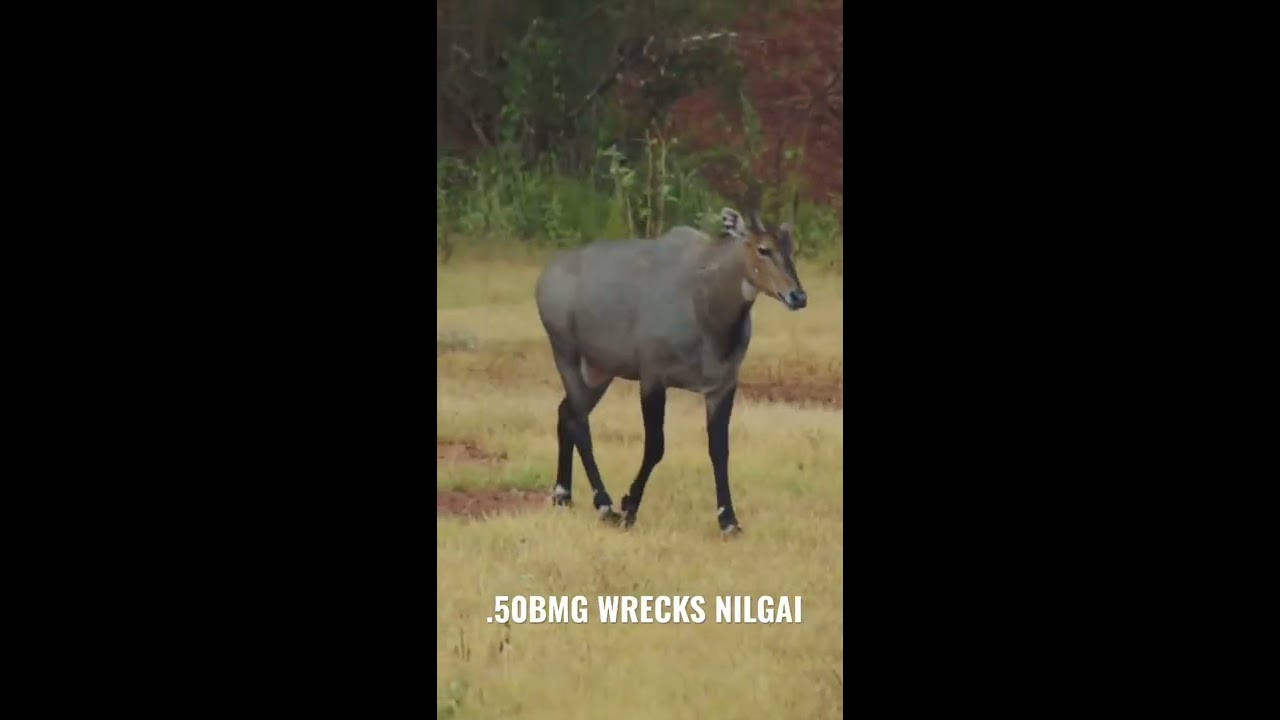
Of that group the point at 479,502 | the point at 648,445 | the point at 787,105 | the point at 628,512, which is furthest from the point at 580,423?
the point at 787,105

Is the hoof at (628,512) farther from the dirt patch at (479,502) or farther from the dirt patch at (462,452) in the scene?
the dirt patch at (462,452)

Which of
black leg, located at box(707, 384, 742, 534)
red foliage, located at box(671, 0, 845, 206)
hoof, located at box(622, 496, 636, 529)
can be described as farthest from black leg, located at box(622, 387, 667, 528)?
red foliage, located at box(671, 0, 845, 206)

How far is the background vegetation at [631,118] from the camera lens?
24.9 feet

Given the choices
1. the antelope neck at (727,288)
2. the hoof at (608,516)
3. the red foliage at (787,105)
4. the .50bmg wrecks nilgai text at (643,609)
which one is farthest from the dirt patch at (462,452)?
the red foliage at (787,105)

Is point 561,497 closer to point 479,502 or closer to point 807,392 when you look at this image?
point 479,502

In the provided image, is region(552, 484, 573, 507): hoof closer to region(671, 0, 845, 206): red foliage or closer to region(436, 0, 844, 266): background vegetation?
region(436, 0, 844, 266): background vegetation

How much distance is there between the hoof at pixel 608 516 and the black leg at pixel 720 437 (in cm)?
36

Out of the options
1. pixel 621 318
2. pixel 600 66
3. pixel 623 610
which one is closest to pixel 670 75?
pixel 600 66

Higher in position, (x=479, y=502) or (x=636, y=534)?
(x=479, y=502)

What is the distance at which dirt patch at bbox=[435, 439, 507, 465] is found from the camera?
24.5ft

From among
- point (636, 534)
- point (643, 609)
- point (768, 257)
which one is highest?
point (768, 257)

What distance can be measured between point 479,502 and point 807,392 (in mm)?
1216

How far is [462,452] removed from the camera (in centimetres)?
749

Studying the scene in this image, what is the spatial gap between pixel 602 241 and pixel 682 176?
0.39 m
